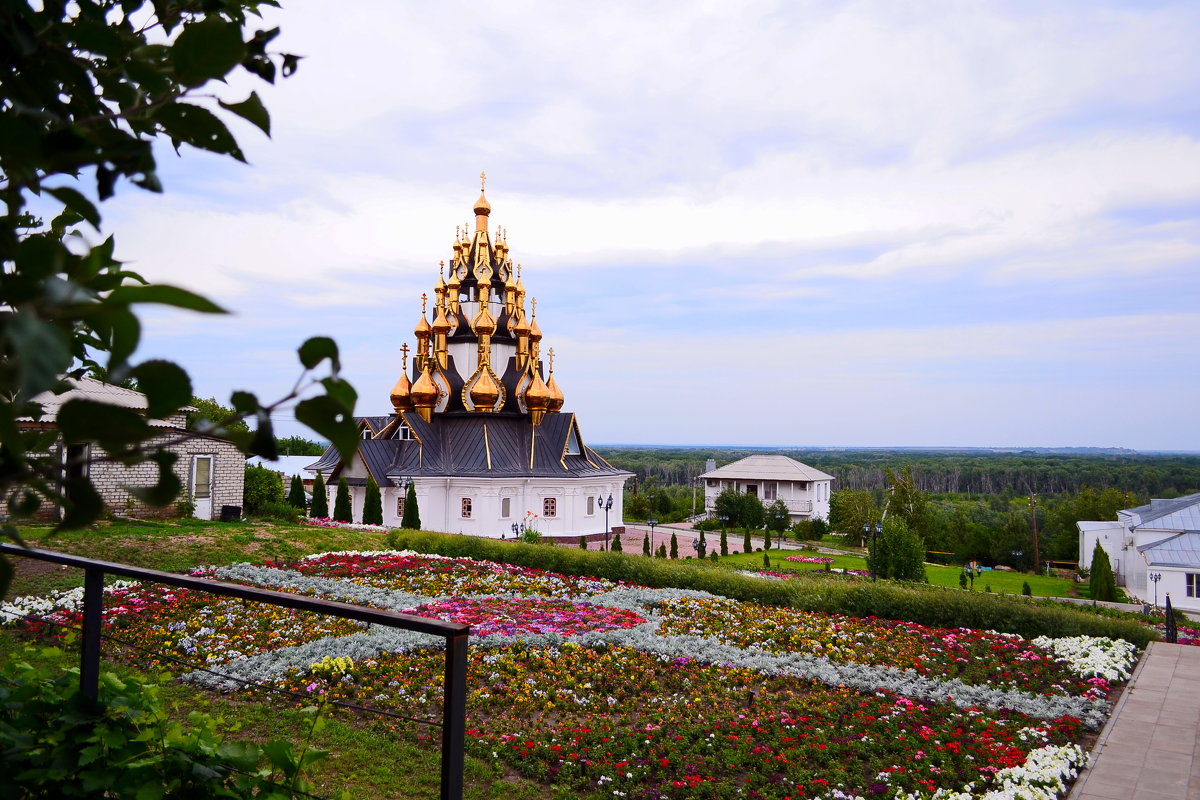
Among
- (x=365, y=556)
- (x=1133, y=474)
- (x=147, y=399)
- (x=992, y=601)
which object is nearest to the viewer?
(x=147, y=399)

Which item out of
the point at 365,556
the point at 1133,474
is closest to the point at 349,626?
the point at 365,556

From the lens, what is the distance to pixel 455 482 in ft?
81.0

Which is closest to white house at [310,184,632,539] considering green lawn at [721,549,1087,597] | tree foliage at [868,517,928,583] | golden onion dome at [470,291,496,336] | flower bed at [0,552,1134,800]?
golden onion dome at [470,291,496,336]

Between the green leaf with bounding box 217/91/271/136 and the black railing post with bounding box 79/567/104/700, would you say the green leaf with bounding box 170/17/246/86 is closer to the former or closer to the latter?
the green leaf with bounding box 217/91/271/136

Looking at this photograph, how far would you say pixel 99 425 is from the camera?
27.7 inches

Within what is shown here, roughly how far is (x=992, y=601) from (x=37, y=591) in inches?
493

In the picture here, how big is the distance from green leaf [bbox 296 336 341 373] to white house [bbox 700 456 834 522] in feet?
152

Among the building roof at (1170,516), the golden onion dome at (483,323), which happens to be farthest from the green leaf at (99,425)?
the building roof at (1170,516)

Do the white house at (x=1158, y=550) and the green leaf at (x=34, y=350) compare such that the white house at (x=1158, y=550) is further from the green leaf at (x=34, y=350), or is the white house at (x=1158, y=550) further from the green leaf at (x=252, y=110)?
the green leaf at (x=34, y=350)

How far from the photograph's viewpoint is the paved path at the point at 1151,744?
5156mm

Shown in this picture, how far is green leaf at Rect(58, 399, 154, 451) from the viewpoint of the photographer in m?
0.69

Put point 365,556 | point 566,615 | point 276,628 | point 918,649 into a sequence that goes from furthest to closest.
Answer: point 365,556, point 566,615, point 918,649, point 276,628

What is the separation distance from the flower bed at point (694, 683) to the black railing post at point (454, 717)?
334 cm

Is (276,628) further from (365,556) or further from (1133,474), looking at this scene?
(1133,474)
